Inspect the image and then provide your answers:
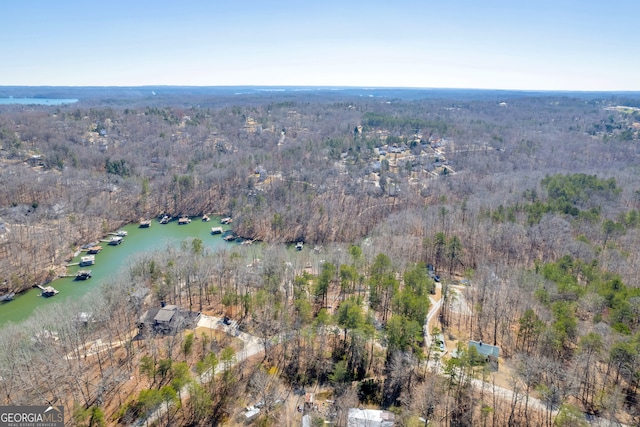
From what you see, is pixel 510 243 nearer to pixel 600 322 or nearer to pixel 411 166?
pixel 600 322

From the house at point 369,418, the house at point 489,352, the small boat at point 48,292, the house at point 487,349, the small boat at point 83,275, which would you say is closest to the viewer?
the house at point 369,418

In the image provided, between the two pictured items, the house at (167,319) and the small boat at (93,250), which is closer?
the house at (167,319)

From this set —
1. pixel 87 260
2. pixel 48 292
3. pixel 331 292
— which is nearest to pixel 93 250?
pixel 87 260

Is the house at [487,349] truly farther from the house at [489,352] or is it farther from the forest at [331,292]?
the forest at [331,292]

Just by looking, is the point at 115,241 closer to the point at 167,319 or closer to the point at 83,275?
the point at 83,275

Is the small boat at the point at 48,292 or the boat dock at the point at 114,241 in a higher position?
the boat dock at the point at 114,241

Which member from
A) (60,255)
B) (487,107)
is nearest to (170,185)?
(60,255)

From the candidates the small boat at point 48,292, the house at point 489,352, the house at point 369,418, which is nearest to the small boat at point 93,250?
the small boat at point 48,292

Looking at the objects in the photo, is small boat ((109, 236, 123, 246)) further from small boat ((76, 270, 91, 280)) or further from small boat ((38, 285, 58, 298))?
small boat ((38, 285, 58, 298))
